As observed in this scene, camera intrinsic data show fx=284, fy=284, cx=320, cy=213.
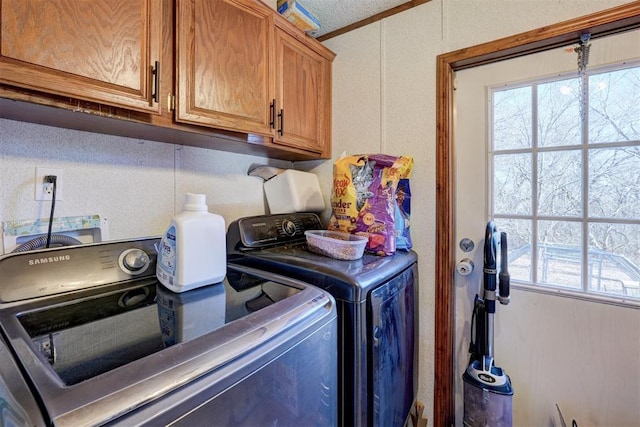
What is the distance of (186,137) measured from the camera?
1.24 meters

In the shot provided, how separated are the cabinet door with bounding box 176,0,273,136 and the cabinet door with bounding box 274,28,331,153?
9cm

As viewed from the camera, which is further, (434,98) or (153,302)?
(434,98)

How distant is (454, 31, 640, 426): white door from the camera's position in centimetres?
116

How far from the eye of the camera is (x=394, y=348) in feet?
3.81

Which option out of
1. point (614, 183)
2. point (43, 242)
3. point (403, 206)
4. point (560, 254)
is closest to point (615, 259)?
point (560, 254)

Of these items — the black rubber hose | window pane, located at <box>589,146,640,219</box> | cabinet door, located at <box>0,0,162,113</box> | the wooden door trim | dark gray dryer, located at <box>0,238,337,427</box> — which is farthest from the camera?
the wooden door trim

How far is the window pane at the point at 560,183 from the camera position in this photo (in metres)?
1.24

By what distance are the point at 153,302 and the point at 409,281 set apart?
3.43ft

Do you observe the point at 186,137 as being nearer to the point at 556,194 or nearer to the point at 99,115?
the point at 99,115

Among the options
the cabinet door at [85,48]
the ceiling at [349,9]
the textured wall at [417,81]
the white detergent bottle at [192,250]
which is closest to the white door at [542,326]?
the textured wall at [417,81]

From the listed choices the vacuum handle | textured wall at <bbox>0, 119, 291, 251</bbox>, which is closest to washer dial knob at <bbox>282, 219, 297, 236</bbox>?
textured wall at <bbox>0, 119, 291, 251</bbox>

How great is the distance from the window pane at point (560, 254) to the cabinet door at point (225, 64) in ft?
4.52

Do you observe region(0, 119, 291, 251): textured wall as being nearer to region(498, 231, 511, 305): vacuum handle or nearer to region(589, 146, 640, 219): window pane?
region(498, 231, 511, 305): vacuum handle

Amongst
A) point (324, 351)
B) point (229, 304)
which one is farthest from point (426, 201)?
point (229, 304)
